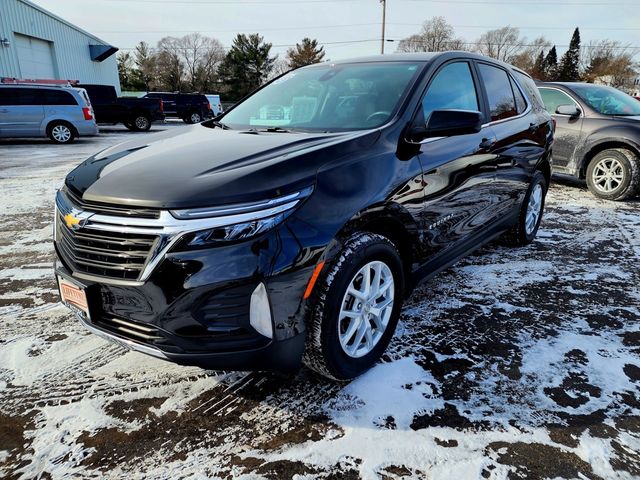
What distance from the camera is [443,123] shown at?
2.50m

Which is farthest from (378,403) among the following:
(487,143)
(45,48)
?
(45,48)

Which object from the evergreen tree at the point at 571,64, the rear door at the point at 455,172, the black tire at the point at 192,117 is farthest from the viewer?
the evergreen tree at the point at 571,64

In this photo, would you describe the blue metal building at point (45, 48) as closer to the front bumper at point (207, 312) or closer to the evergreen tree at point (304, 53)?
the front bumper at point (207, 312)

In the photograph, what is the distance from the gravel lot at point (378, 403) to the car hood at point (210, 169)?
103 cm

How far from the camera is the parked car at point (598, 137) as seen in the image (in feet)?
21.1

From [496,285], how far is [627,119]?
15.2ft

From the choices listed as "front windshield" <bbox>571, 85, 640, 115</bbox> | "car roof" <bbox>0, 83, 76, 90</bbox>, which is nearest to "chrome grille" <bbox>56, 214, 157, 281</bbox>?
"front windshield" <bbox>571, 85, 640, 115</bbox>

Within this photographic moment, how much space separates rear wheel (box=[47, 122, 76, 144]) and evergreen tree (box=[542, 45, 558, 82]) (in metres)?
67.3

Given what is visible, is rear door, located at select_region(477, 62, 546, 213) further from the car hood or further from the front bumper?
the front bumper

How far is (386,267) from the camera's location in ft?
7.77

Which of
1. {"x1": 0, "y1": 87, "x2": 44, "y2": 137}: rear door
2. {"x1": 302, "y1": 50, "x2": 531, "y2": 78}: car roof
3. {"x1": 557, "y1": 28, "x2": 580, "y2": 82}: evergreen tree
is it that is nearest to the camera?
{"x1": 302, "y1": 50, "x2": 531, "y2": 78}: car roof

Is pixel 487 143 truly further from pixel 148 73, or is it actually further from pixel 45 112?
pixel 148 73

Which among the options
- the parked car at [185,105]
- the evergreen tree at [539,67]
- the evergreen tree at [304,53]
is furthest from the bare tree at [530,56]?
the parked car at [185,105]

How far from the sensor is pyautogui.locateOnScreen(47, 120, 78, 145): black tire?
13906mm
